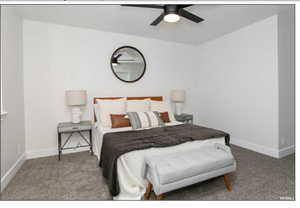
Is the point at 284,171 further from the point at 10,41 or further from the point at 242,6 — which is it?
the point at 10,41

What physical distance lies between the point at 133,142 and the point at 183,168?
658mm

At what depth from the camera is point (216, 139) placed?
2.30 m

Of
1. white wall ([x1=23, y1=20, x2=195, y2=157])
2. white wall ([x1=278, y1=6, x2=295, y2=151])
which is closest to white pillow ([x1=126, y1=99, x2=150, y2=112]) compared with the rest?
white wall ([x1=23, y1=20, x2=195, y2=157])

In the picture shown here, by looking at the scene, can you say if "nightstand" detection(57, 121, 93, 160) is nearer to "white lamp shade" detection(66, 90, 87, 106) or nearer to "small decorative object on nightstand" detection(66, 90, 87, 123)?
"small decorative object on nightstand" detection(66, 90, 87, 123)

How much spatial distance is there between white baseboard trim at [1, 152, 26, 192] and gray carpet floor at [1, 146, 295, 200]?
5 centimetres

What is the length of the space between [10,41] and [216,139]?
134 inches

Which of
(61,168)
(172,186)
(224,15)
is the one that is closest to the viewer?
(172,186)

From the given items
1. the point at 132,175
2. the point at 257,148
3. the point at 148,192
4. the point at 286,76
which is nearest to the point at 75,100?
the point at 132,175

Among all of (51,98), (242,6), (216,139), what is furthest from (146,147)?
(242,6)

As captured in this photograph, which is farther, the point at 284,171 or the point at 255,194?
the point at 284,171

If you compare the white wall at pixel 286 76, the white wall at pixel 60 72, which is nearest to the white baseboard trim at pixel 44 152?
the white wall at pixel 60 72

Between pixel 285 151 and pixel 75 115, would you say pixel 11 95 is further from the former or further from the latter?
pixel 285 151

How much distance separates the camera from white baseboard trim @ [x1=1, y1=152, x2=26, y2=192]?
78.2 inches

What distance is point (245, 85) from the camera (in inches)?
133
